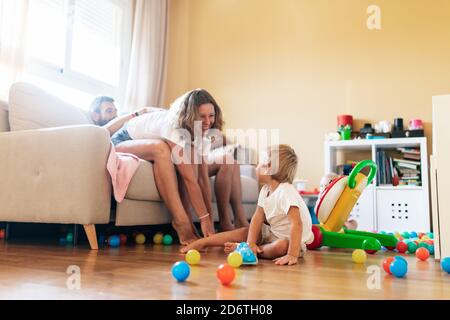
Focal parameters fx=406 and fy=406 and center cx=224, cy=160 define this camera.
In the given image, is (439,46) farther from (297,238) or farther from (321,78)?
(297,238)

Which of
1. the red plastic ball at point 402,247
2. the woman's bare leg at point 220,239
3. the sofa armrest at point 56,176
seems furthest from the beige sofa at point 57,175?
the red plastic ball at point 402,247

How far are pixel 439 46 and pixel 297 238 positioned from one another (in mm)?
2763

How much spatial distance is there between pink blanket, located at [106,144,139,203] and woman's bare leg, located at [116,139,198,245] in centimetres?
12

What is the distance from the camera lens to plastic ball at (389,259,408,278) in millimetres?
1101

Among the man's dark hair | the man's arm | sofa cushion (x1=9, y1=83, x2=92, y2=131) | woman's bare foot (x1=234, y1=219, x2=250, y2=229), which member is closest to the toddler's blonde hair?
woman's bare foot (x1=234, y1=219, x2=250, y2=229)

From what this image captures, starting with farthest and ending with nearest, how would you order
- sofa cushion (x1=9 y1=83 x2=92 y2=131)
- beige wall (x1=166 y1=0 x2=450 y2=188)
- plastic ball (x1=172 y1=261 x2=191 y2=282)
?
beige wall (x1=166 y1=0 x2=450 y2=188) < sofa cushion (x1=9 y1=83 x2=92 y2=131) < plastic ball (x1=172 y1=261 x2=191 y2=282)

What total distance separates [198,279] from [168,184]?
87 centimetres

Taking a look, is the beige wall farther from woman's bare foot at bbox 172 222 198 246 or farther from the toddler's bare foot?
woman's bare foot at bbox 172 222 198 246

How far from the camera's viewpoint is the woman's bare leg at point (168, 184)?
1.87m

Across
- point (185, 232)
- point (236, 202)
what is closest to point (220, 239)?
point (185, 232)

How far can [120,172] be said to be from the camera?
5.90 ft

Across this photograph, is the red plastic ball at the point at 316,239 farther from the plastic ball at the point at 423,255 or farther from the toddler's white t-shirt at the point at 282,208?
the plastic ball at the point at 423,255

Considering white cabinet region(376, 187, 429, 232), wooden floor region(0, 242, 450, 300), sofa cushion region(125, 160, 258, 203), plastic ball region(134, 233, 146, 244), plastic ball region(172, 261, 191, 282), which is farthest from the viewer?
white cabinet region(376, 187, 429, 232)
